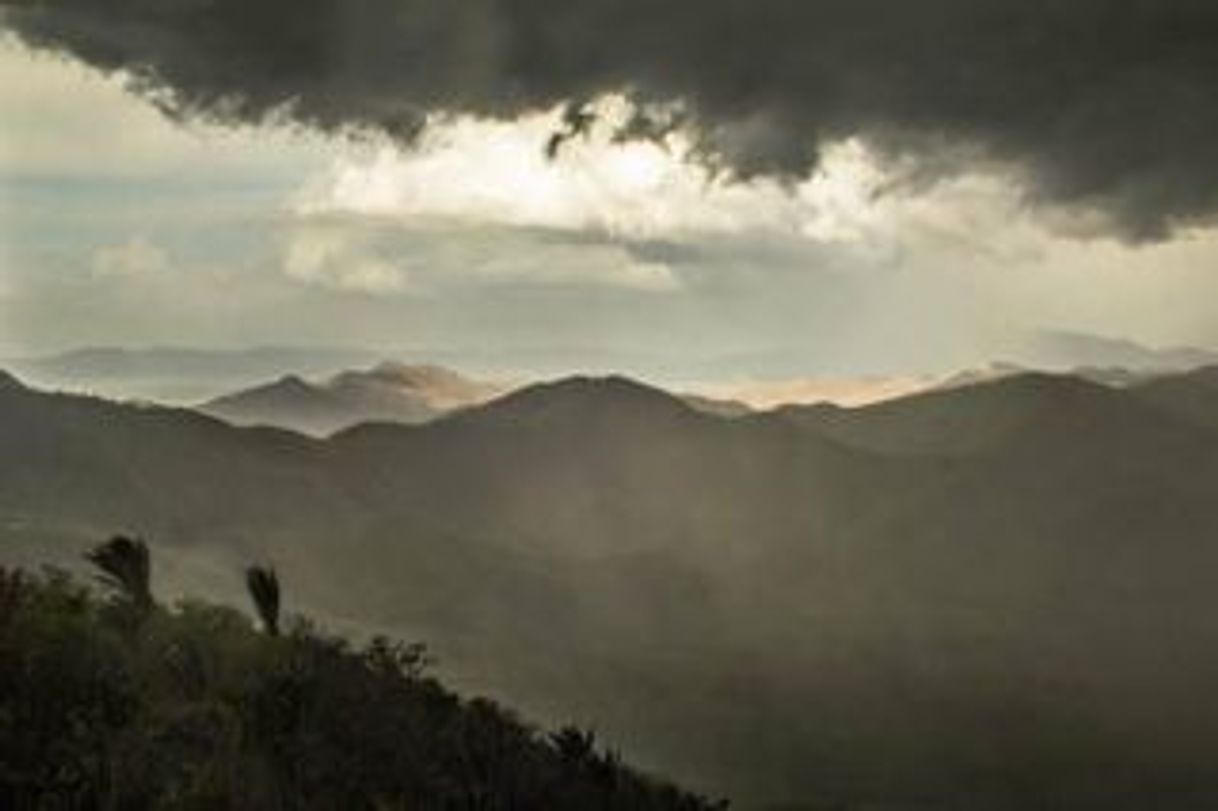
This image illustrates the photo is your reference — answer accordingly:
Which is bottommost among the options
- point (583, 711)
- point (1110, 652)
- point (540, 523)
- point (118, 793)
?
point (118, 793)

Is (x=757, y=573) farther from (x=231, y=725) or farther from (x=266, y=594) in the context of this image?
(x=231, y=725)

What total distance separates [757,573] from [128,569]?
144669 mm

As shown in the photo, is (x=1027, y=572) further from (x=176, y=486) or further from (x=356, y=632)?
(x=356, y=632)

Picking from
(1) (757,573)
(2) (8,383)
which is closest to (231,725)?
(1) (757,573)

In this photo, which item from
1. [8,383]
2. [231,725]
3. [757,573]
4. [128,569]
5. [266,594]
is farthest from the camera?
[757,573]

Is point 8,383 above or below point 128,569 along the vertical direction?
above

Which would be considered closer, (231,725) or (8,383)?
(231,725)

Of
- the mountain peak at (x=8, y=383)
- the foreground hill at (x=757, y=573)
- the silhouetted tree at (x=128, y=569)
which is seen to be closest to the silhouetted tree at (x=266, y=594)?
the silhouetted tree at (x=128, y=569)

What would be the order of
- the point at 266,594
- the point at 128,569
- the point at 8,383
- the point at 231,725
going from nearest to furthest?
the point at 231,725
the point at 128,569
the point at 266,594
the point at 8,383

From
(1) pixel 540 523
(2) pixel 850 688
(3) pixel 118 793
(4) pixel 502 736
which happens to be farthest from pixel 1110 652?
(3) pixel 118 793

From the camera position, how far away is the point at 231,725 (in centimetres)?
1727

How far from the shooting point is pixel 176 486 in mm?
150250

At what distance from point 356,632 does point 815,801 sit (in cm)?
3262

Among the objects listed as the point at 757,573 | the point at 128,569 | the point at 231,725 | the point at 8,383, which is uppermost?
the point at 8,383
